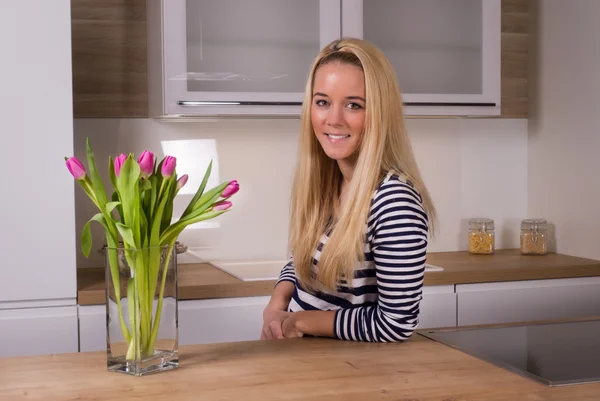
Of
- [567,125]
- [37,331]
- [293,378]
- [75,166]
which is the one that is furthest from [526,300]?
[75,166]

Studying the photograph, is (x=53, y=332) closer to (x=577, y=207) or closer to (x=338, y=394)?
(x=338, y=394)

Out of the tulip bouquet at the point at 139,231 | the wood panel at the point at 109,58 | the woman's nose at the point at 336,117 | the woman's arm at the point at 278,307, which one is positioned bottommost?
the woman's arm at the point at 278,307

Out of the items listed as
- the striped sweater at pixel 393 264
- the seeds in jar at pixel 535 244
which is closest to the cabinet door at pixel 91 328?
the striped sweater at pixel 393 264

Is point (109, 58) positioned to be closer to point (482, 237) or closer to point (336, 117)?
point (336, 117)

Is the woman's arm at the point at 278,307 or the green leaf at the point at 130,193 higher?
the green leaf at the point at 130,193

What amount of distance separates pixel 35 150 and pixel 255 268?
91 centimetres

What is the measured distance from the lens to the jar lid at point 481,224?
10.9ft

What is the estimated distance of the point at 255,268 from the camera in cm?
298

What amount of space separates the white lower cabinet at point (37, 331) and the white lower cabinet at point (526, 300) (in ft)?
4.21

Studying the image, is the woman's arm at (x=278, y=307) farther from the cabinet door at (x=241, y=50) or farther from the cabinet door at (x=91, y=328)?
the cabinet door at (x=241, y=50)

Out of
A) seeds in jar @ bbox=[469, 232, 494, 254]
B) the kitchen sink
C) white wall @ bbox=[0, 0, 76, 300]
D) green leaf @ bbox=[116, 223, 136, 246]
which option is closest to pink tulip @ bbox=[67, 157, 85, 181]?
green leaf @ bbox=[116, 223, 136, 246]

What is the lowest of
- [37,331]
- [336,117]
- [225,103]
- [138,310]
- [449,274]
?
[37,331]

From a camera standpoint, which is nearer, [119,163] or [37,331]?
[119,163]

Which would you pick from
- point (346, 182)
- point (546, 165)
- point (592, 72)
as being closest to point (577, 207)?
point (546, 165)
